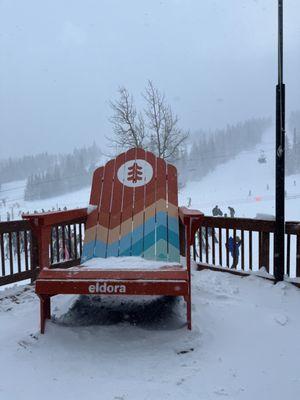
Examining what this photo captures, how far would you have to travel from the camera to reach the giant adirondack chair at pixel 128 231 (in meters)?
2.69

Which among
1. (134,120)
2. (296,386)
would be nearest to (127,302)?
(296,386)

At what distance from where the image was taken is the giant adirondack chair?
269 centimetres

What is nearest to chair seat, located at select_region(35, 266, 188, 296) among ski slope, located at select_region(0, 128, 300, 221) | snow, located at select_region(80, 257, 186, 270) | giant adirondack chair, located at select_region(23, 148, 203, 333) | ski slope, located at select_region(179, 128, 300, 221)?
giant adirondack chair, located at select_region(23, 148, 203, 333)

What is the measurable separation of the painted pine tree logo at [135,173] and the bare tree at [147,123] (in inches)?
409

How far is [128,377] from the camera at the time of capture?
2277mm

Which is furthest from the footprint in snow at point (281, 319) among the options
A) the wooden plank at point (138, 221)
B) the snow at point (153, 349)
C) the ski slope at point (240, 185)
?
the ski slope at point (240, 185)

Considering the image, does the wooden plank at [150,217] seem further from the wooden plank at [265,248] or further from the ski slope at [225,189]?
the ski slope at [225,189]

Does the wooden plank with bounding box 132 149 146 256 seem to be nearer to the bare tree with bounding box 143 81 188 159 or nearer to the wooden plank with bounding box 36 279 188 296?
the wooden plank with bounding box 36 279 188 296

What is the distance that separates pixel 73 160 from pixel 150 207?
89.1 meters

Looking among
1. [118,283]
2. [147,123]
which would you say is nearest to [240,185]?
[147,123]

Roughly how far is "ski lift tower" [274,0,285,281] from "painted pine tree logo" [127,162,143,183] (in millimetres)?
1522

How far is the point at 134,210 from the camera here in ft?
13.4

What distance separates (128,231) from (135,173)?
804 millimetres

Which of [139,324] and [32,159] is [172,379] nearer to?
[139,324]
